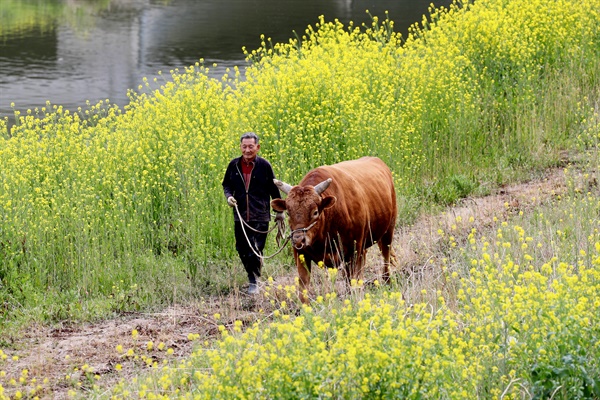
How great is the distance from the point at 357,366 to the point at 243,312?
13.1 ft

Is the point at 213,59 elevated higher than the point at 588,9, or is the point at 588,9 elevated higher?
the point at 588,9

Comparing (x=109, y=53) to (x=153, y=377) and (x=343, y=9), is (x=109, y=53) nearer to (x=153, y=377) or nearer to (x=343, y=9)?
(x=343, y=9)

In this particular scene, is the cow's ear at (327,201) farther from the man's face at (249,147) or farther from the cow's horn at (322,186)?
the man's face at (249,147)

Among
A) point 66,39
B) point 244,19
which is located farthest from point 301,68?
point 244,19

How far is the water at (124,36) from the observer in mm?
25625

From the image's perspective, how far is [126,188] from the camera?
12062mm

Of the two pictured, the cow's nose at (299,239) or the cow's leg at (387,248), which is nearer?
the cow's nose at (299,239)

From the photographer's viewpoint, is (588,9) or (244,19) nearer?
(588,9)

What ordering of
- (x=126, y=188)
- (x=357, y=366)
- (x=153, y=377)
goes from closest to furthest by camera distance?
(x=357, y=366) < (x=153, y=377) < (x=126, y=188)

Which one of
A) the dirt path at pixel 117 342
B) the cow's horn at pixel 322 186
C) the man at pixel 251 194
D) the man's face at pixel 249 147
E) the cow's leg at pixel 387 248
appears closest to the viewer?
the dirt path at pixel 117 342

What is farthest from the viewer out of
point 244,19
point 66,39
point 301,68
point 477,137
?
point 244,19

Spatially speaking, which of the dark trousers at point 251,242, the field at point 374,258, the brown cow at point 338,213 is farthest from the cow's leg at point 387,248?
the dark trousers at point 251,242

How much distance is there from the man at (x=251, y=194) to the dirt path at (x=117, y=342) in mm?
498

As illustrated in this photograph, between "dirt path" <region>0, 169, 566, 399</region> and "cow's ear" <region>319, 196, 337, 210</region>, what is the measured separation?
4.14 feet
